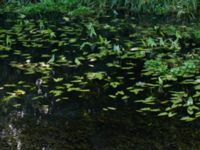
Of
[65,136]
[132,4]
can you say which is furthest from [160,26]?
[65,136]

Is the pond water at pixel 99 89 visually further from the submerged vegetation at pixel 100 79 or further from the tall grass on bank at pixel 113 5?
the tall grass on bank at pixel 113 5

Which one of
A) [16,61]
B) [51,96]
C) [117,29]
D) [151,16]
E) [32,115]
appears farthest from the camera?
[151,16]

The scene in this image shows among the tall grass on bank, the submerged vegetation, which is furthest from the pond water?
the tall grass on bank

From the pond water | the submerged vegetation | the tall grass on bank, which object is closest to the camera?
the pond water

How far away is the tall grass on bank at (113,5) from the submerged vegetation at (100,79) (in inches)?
2.5

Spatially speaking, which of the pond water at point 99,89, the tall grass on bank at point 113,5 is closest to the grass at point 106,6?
the tall grass on bank at point 113,5

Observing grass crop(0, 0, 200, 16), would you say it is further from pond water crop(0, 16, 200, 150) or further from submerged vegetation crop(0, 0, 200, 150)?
pond water crop(0, 16, 200, 150)

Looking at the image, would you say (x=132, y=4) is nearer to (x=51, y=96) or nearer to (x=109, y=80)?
(x=109, y=80)

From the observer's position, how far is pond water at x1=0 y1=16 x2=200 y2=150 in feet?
13.5

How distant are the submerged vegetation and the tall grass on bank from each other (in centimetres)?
6

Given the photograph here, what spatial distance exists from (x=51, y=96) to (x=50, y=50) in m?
1.94

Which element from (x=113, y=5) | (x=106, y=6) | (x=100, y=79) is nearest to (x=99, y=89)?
(x=100, y=79)

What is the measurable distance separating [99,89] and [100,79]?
1.06 ft

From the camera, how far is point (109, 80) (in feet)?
18.1
